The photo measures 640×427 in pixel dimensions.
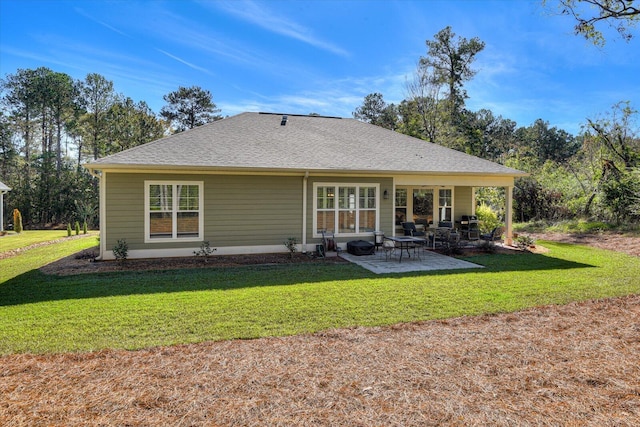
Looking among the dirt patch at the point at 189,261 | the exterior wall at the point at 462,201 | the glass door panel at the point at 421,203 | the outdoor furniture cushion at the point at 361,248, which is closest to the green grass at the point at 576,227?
the dirt patch at the point at 189,261

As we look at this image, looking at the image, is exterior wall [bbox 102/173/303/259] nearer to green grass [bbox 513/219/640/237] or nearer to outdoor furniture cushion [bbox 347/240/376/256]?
outdoor furniture cushion [bbox 347/240/376/256]

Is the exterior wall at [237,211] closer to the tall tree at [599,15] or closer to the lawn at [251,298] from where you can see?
the lawn at [251,298]

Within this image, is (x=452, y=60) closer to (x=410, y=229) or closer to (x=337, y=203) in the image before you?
(x=410, y=229)

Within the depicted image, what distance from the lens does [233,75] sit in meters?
19.5

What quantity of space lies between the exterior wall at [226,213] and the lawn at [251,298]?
1777mm

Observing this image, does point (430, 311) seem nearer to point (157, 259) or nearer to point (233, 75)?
point (157, 259)

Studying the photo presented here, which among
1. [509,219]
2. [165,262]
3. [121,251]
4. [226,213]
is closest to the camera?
[121,251]

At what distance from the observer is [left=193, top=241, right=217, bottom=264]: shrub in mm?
9227

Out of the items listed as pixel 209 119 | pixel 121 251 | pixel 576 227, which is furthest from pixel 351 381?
pixel 209 119

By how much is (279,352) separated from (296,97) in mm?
23538

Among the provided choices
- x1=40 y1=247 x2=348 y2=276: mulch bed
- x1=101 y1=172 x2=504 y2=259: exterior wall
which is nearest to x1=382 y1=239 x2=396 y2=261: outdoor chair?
x1=101 y1=172 x2=504 y2=259: exterior wall

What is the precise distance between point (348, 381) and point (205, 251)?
6.97 metres

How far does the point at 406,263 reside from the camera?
909 cm

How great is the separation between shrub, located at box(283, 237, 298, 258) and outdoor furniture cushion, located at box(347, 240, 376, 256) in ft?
5.55
